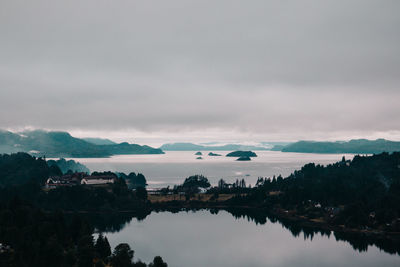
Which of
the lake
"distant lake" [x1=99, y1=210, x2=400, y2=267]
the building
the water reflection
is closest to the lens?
"distant lake" [x1=99, y1=210, x2=400, y2=267]

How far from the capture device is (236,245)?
226 ft

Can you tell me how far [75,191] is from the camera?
107m

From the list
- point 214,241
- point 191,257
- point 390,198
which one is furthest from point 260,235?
point 390,198

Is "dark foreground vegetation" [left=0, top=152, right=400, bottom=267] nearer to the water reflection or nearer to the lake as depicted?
the water reflection

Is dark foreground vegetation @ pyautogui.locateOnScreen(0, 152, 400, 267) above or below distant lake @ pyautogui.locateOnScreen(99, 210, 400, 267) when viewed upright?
above

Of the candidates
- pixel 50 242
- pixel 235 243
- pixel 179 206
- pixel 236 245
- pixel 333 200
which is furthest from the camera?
pixel 179 206

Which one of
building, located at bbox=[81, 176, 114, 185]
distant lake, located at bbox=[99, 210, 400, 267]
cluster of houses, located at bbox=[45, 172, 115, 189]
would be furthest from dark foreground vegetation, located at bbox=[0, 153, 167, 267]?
cluster of houses, located at bbox=[45, 172, 115, 189]

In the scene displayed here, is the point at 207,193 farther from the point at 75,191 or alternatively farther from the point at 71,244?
the point at 71,244

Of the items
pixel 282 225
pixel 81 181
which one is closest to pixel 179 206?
pixel 282 225

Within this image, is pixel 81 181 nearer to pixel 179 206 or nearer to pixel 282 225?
pixel 179 206

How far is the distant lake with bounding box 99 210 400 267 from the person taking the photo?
58250mm

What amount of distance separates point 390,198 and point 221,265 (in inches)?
2191

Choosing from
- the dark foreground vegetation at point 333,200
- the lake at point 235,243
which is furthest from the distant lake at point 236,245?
the dark foreground vegetation at point 333,200

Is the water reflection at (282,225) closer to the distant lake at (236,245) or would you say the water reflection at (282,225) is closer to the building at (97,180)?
the distant lake at (236,245)
